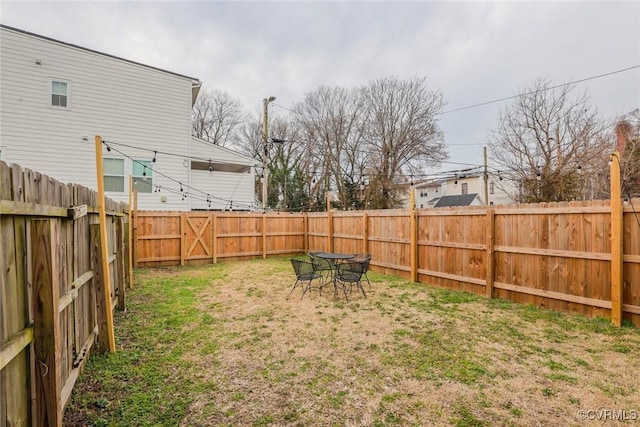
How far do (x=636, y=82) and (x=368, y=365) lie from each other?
617 inches

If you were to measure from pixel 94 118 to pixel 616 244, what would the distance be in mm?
13867

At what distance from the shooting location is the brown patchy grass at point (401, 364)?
8.34 ft

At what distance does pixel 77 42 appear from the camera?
1067 centimetres

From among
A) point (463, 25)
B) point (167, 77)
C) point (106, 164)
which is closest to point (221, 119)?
point (167, 77)

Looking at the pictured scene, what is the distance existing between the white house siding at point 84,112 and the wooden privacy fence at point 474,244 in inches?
83.6

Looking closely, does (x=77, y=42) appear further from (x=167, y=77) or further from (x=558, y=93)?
(x=558, y=93)

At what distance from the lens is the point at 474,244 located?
254 inches

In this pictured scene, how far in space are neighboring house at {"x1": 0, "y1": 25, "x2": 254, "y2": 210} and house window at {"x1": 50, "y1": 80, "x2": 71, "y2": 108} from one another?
25 mm

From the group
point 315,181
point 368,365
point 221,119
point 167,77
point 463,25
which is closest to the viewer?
point 368,365

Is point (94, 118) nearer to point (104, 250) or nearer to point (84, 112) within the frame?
point (84, 112)

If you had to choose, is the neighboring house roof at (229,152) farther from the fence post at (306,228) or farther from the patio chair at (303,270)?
the patio chair at (303,270)

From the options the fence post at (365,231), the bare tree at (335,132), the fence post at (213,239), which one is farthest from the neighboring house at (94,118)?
the bare tree at (335,132)

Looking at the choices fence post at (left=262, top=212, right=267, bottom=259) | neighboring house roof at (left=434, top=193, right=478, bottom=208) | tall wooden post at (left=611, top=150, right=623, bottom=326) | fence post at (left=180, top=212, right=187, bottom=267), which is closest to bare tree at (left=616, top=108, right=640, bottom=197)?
tall wooden post at (left=611, top=150, right=623, bottom=326)

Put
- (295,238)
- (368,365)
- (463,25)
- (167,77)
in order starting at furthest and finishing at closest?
(295,238)
(167,77)
(463,25)
(368,365)
